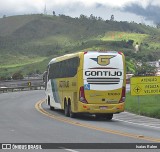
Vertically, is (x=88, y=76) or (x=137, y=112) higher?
(x=88, y=76)

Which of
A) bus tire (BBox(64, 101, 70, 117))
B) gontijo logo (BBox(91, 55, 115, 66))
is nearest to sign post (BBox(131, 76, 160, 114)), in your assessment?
bus tire (BBox(64, 101, 70, 117))

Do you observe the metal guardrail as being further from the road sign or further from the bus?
the bus

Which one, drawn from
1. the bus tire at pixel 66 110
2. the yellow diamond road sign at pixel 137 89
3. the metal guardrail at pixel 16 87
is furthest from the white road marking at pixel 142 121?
the metal guardrail at pixel 16 87

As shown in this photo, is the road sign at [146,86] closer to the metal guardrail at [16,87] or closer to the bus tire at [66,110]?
the bus tire at [66,110]

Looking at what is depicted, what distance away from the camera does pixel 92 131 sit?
18219mm

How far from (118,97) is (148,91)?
17.1ft

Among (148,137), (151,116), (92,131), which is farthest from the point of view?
(151,116)

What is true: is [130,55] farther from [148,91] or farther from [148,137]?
[148,137]

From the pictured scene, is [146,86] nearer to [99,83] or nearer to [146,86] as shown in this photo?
[146,86]

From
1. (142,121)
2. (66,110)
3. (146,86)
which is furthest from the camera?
(146,86)

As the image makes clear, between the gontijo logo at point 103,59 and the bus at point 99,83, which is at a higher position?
the gontijo logo at point 103,59

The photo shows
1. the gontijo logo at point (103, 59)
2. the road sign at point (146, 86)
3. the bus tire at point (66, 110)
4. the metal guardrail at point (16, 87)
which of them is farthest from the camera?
the metal guardrail at point (16, 87)

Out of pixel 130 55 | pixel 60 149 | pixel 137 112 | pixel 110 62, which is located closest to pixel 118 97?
pixel 110 62

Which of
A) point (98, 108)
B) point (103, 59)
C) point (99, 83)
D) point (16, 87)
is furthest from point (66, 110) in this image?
point (16, 87)
